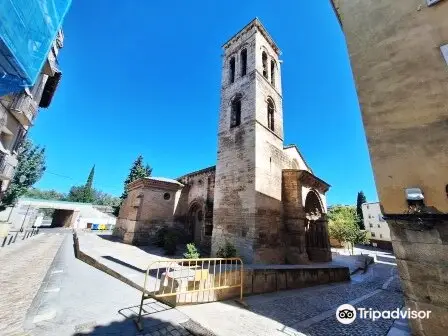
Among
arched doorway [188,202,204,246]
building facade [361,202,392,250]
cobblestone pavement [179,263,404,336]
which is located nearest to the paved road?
cobblestone pavement [179,263,404,336]

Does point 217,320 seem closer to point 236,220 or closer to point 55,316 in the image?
point 55,316

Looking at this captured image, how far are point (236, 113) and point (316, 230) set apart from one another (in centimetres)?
953

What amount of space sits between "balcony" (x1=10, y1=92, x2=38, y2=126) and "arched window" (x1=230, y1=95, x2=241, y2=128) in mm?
9604

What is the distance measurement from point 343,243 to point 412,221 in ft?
91.9

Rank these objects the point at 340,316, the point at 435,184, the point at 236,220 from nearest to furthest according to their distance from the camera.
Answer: the point at 435,184, the point at 340,316, the point at 236,220

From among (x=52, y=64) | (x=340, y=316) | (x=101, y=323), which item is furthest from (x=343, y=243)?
(x=52, y=64)

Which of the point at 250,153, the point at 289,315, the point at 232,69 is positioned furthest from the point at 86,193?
the point at 289,315

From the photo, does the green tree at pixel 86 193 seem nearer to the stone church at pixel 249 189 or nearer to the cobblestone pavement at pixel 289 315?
the stone church at pixel 249 189

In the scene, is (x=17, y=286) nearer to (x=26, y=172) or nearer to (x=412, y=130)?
(x=412, y=130)

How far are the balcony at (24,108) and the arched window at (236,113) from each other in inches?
378

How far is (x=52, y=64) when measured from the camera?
9391mm

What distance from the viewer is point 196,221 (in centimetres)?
1636

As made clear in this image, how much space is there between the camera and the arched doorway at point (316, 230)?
45.7ft

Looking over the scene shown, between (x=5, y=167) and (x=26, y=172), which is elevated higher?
(x=26, y=172)
